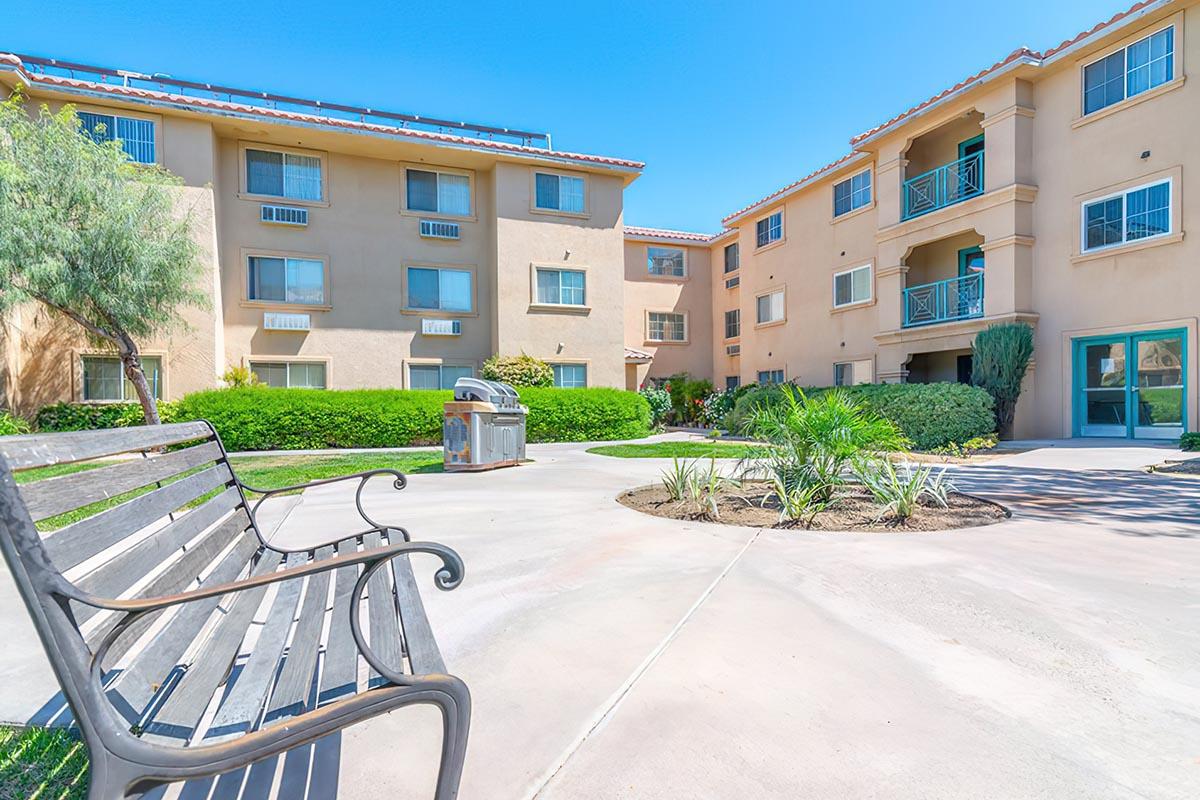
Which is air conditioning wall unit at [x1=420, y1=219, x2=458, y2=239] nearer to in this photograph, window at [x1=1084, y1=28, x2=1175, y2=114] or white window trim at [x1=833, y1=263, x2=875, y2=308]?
white window trim at [x1=833, y1=263, x2=875, y2=308]

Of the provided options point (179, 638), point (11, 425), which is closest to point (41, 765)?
point (179, 638)

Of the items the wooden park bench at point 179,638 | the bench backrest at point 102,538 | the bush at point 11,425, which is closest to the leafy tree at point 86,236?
the bush at point 11,425

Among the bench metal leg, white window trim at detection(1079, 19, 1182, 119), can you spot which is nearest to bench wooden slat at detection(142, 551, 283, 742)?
the bench metal leg

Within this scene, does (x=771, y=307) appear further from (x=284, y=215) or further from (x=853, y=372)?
(x=284, y=215)

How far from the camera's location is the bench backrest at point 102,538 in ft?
4.65

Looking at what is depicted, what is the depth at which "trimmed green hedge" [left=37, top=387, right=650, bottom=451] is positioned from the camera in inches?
574

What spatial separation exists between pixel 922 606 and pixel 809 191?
2164cm

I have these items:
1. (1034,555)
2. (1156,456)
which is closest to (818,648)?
(1034,555)

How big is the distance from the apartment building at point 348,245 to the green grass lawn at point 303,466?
5.16 metres

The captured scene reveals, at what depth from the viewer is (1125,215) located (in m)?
13.6

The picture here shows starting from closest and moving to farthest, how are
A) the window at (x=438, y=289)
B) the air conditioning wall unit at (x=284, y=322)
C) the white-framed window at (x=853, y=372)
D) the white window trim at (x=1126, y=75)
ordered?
the white window trim at (x=1126, y=75), the air conditioning wall unit at (x=284, y=322), the window at (x=438, y=289), the white-framed window at (x=853, y=372)

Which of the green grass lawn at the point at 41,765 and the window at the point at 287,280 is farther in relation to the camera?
the window at the point at 287,280

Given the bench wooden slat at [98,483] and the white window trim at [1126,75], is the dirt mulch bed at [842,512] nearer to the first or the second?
the bench wooden slat at [98,483]

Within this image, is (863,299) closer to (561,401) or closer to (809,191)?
(809,191)
